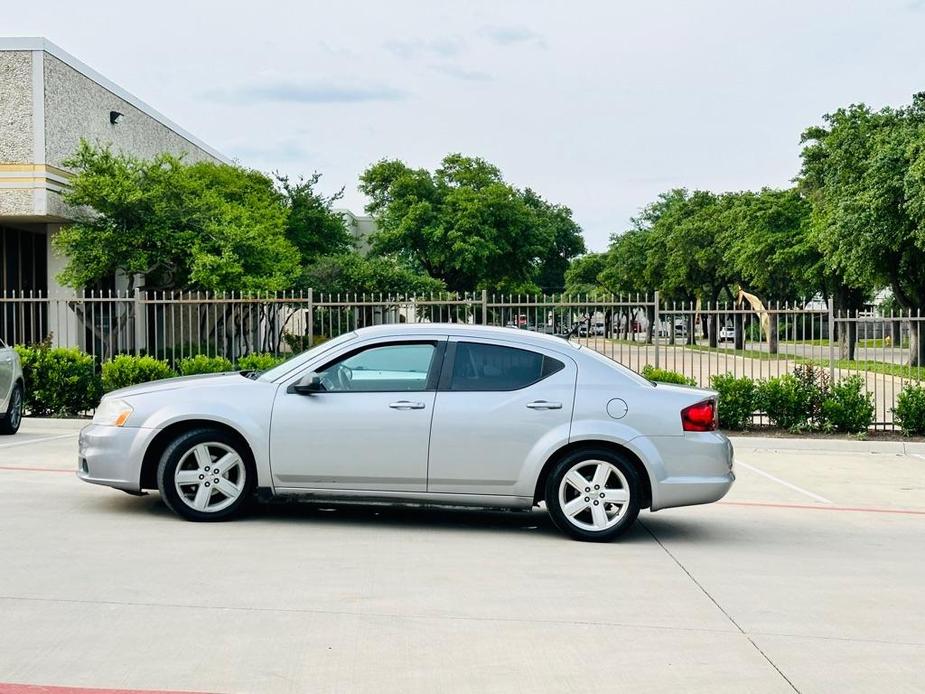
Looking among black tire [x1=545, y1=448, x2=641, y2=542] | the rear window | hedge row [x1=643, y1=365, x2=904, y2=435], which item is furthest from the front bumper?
hedge row [x1=643, y1=365, x2=904, y2=435]

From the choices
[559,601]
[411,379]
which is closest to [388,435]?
[411,379]

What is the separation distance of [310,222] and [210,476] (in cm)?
3588

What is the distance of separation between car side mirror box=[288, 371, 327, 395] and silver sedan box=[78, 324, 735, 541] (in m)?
0.02

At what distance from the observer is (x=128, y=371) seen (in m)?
17.4

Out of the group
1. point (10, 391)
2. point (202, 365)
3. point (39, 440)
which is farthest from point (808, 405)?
point (10, 391)

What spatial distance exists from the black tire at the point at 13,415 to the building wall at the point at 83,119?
12.4m

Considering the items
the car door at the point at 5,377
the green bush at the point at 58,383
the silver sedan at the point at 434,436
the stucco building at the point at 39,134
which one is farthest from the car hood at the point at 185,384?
the stucco building at the point at 39,134

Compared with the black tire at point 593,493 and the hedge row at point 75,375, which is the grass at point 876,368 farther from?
the hedge row at point 75,375

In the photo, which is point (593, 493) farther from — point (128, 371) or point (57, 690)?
point (128, 371)

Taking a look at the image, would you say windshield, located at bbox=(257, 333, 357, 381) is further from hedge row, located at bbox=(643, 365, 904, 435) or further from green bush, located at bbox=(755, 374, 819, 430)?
green bush, located at bbox=(755, 374, 819, 430)

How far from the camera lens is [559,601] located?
661 cm

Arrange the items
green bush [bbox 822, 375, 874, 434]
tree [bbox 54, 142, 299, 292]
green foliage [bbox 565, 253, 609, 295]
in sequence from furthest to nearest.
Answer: green foliage [bbox 565, 253, 609, 295], tree [bbox 54, 142, 299, 292], green bush [bbox 822, 375, 874, 434]

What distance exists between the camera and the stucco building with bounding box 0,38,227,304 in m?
25.5

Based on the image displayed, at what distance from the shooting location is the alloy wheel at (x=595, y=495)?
8.35 metres
